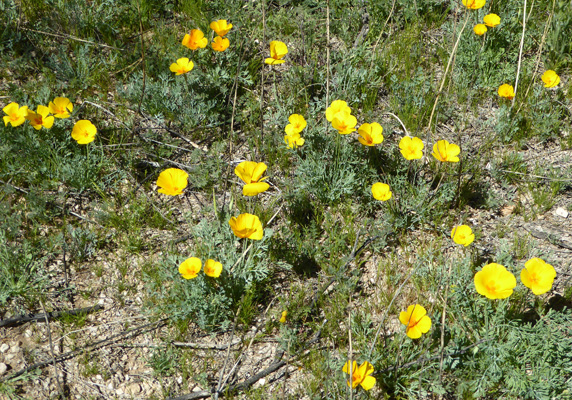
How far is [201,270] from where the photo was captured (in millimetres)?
2736

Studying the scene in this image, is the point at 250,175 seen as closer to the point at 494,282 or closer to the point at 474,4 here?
the point at 494,282

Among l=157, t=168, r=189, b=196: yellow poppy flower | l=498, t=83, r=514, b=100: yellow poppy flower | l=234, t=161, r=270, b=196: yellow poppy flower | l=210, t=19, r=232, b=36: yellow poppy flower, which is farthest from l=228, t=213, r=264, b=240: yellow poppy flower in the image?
l=498, t=83, r=514, b=100: yellow poppy flower

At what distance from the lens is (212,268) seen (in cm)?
268

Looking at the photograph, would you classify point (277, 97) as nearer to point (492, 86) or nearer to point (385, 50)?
point (385, 50)

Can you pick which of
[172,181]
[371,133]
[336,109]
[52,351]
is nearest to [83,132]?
[172,181]

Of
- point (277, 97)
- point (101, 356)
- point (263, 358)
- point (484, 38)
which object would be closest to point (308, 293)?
point (263, 358)

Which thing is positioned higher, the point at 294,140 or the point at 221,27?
the point at 221,27

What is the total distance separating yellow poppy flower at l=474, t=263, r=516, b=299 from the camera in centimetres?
246

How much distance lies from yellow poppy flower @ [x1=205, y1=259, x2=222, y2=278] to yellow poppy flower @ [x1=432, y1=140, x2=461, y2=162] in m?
1.43

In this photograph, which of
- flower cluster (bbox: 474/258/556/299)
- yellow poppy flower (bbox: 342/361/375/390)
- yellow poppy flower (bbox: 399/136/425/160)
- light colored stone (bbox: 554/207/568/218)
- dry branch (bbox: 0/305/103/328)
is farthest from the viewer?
light colored stone (bbox: 554/207/568/218)

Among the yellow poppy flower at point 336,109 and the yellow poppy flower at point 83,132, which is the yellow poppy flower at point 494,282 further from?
the yellow poppy flower at point 83,132

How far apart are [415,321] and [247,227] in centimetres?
98

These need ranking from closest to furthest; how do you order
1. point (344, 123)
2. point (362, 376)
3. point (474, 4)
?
point (362, 376) < point (344, 123) < point (474, 4)

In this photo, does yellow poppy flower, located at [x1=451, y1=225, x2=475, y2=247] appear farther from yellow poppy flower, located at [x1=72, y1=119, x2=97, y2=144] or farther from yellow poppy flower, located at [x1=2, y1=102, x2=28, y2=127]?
yellow poppy flower, located at [x1=2, y1=102, x2=28, y2=127]
